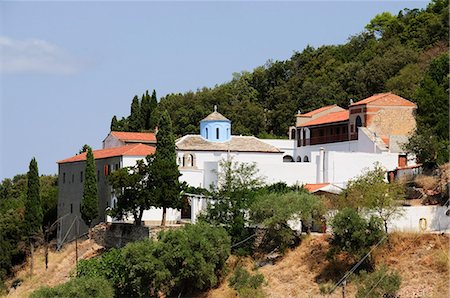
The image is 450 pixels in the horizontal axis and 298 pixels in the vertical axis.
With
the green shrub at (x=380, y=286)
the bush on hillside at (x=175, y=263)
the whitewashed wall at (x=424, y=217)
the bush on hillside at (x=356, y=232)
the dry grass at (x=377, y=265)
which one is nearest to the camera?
the green shrub at (x=380, y=286)

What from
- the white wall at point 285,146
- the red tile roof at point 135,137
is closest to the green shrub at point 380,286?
the white wall at point 285,146

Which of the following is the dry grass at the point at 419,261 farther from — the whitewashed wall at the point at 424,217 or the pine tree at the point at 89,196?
the pine tree at the point at 89,196

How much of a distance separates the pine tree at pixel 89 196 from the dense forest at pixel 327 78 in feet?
75.2

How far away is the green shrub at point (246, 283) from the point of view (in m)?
34.6

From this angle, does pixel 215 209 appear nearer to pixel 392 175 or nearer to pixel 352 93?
pixel 392 175

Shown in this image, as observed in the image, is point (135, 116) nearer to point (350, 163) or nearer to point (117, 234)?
point (117, 234)

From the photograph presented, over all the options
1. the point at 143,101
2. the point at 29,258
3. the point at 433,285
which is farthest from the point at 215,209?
the point at 143,101

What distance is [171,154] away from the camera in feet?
147

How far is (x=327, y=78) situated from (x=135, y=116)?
57.3ft

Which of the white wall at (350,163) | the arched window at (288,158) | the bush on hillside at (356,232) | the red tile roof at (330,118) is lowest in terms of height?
the bush on hillside at (356,232)

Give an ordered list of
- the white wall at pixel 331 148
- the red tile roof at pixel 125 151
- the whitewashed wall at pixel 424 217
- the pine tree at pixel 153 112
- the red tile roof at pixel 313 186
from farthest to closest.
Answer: the pine tree at pixel 153 112
the white wall at pixel 331 148
the red tile roof at pixel 125 151
the red tile roof at pixel 313 186
the whitewashed wall at pixel 424 217

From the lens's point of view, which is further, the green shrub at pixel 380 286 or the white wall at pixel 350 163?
the white wall at pixel 350 163

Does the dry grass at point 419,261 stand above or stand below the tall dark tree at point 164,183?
below

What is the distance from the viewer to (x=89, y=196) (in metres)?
49.7
